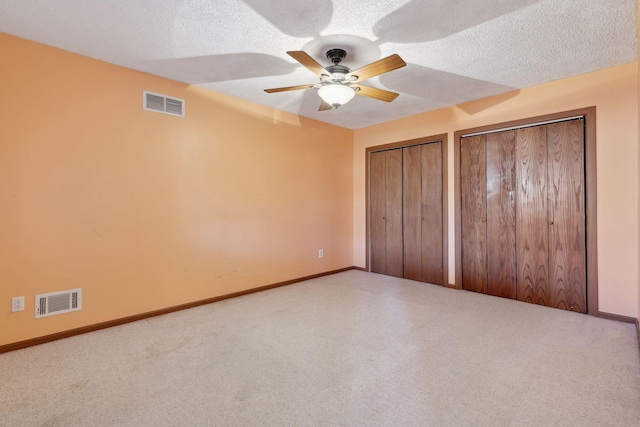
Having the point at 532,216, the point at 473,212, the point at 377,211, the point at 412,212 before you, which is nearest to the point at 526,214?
the point at 532,216

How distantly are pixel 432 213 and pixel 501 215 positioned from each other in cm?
87

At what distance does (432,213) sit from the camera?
4230 millimetres

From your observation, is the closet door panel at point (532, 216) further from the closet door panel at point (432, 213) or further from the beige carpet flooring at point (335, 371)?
the closet door panel at point (432, 213)

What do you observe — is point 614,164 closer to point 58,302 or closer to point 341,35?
point 341,35

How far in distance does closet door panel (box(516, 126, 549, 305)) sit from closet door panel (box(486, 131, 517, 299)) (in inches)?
2.4

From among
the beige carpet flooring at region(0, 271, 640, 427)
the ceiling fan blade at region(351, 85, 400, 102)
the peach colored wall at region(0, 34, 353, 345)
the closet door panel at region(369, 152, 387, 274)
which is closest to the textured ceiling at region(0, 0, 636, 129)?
the ceiling fan blade at region(351, 85, 400, 102)

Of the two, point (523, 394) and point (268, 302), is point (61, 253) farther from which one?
point (523, 394)

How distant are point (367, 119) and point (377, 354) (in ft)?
11.2

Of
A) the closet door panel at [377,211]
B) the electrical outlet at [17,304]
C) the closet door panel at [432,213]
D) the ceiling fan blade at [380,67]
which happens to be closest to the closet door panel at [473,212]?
the closet door panel at [432,213]

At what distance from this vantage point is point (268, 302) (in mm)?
3443

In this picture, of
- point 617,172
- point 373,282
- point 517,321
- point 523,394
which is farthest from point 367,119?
point 523,394

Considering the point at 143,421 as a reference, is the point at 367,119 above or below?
above

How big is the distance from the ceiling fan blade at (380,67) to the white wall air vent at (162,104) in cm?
190

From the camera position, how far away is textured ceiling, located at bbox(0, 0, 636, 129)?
1.99 metres
